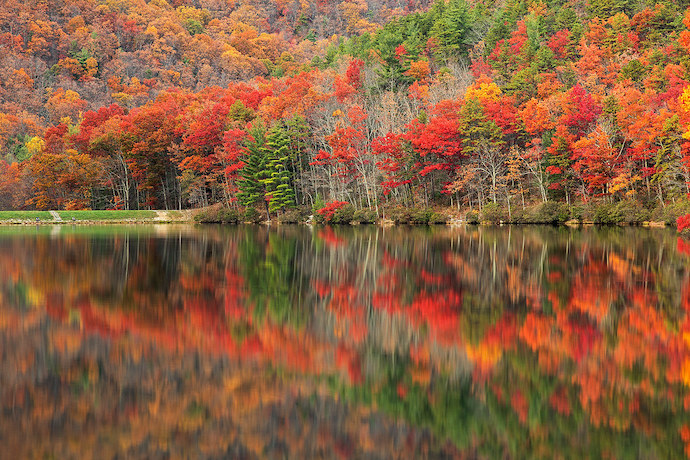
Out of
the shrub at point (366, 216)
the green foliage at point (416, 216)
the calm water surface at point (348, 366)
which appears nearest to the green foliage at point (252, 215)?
the shrub at point (366, 216)

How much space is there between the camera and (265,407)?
20.4ft

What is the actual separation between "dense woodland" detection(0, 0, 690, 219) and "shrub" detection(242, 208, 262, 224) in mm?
1248

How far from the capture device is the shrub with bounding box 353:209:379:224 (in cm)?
5131

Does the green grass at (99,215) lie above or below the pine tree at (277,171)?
below

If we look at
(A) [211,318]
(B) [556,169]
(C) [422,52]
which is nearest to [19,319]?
(A) [211,318]

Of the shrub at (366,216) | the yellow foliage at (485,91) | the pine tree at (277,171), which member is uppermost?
the yellow foliage at (485,91)

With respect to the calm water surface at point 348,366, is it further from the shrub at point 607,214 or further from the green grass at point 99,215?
the green grass at point 99,215

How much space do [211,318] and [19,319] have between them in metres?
3.29

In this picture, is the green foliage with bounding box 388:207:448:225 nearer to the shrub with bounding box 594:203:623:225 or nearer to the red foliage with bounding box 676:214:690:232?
the shrub with bounding box 594:203:623:225

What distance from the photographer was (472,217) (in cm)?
4797

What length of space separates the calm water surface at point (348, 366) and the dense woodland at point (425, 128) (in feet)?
94.0

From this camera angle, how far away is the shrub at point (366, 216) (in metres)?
51.3

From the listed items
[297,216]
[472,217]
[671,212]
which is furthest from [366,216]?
[671,212]

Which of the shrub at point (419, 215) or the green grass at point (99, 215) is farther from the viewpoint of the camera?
the green grass at point (99, 215)
